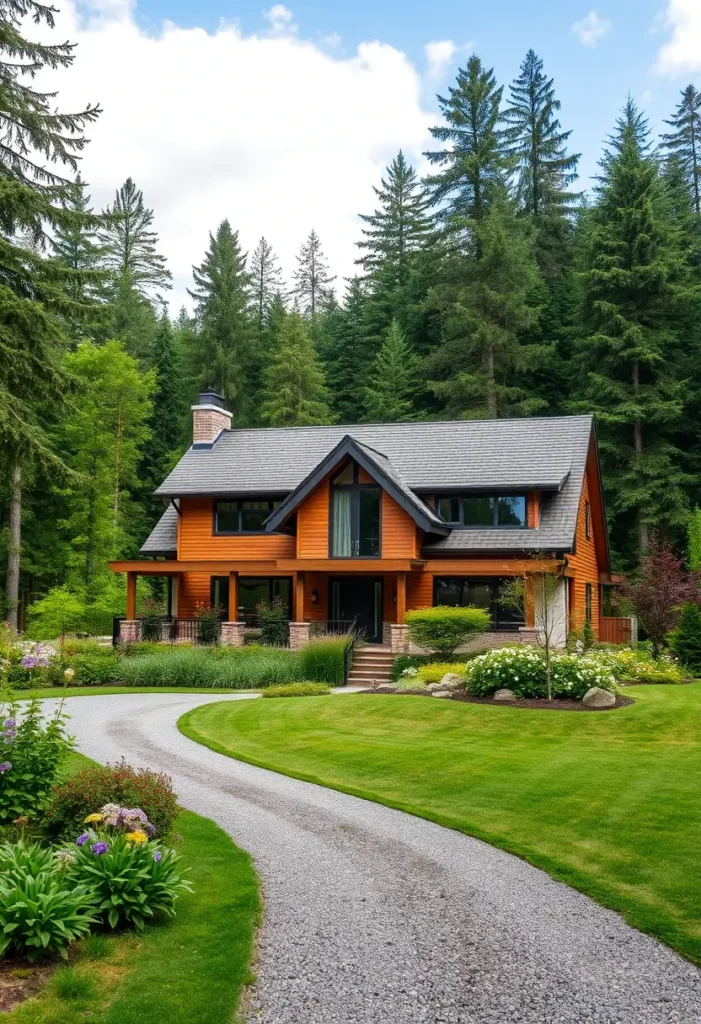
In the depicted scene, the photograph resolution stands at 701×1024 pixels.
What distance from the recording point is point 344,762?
11.5 meters

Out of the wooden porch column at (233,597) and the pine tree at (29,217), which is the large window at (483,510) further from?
the pine tree at (29,217)

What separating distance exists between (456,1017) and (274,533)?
73.0 feet

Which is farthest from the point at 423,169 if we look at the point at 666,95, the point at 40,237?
the point at 40,237

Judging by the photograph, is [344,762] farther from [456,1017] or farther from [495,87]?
[495,87]

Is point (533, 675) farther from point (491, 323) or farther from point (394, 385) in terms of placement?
point (394, 385)

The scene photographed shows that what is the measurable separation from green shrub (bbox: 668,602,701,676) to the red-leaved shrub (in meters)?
17.0

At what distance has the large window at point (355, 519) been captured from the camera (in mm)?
24078

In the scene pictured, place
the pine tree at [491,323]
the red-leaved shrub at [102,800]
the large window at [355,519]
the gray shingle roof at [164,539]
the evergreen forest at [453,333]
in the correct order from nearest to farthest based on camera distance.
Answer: the red-leaved shrub at [102,800] → the large window at [355,519] → the gray shingle roof at [164,539] → the evergreen forest at [453,333] → the pine tree at [491,323]

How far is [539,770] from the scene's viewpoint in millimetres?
10453

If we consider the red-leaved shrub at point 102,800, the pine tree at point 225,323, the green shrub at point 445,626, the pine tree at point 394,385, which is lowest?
the red-leaved shrub at point 102,800

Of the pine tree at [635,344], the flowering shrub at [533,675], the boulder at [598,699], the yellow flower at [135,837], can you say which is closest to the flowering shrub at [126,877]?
the yellow flower at [135,837]

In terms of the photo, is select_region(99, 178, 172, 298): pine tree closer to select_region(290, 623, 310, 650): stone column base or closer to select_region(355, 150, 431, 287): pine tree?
select_region(355, 150, 431, 287): pine tree

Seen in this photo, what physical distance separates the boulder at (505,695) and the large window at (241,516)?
13.6 m

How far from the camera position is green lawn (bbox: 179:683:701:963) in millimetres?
6980
